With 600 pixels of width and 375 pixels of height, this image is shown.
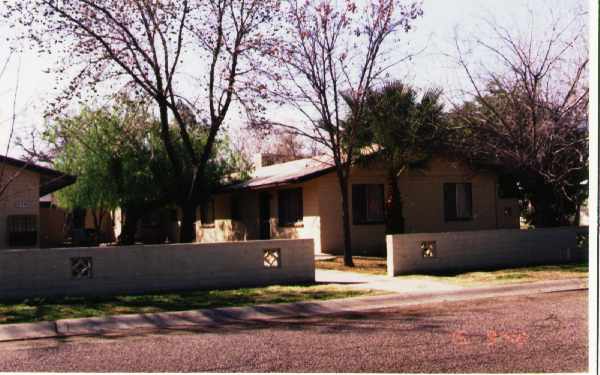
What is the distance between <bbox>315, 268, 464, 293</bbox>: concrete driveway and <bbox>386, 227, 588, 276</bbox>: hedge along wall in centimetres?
78

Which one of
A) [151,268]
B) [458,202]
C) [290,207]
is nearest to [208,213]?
[290,207]

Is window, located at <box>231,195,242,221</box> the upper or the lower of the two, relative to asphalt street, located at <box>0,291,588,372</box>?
upper

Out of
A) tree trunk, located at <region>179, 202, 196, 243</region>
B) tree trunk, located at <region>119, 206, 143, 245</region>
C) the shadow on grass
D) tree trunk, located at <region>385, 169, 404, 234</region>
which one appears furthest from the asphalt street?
tree trunk, located at <region>119, 206, 143, 245</region>

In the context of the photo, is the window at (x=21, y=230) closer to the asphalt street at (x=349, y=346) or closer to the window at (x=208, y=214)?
the asphalt street at (x=349, y=346)

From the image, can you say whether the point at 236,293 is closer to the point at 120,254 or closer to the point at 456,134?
the point at 120,254

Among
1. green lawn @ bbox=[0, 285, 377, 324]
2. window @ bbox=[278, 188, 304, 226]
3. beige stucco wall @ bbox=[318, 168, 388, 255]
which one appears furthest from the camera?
window @ bbox=[278, 188, 304, 226]

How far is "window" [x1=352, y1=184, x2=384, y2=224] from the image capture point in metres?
22.5

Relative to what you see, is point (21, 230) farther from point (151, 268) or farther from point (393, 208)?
point (393, 208)

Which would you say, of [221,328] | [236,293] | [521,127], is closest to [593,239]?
[221,328]

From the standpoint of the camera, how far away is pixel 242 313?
10.6 meters

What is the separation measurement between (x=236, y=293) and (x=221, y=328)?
3.53 meters

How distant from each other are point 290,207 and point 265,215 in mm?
2066

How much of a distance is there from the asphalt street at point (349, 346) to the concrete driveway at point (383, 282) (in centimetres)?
267

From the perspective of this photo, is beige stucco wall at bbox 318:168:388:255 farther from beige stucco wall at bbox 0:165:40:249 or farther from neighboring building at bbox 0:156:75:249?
beige stucco wall at bbox 0:165:40:249
